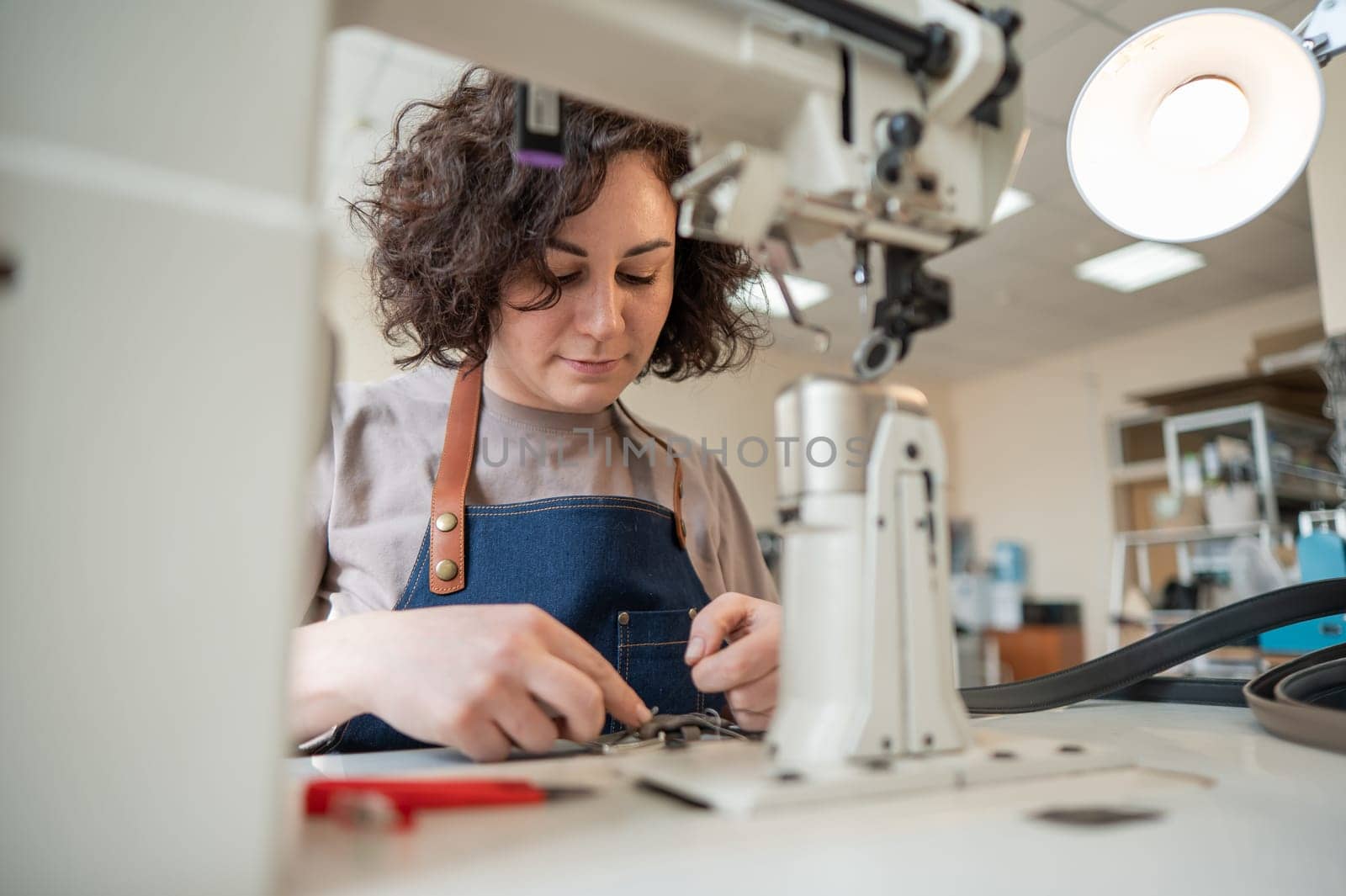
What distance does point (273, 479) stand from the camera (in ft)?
0.88

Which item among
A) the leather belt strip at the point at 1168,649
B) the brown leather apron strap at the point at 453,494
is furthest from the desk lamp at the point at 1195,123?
the brown leather apron strap at the point at 453,494

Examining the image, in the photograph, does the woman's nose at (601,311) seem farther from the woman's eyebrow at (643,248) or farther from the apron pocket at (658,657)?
the apron pocket at (658,657)

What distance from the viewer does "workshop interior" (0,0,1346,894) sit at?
0.81 feet

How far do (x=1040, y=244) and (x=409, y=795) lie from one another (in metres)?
4.46

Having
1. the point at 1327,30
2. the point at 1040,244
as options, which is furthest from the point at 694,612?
the point at 1040,244

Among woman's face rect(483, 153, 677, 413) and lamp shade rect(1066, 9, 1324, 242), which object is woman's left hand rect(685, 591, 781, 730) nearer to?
woman's face rect(483, 153, 677, 413)

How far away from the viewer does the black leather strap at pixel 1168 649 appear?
0.77 metres

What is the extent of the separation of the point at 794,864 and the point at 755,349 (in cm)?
111

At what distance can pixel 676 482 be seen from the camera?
3.47 feet

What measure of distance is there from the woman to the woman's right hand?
1.9 inches

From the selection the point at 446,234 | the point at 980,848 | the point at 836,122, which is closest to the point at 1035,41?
the point at 446,234

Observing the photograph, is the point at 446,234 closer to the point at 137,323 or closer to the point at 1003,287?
the point at 137,323

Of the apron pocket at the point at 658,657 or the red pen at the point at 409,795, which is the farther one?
the apron pocket at the point at 658,657

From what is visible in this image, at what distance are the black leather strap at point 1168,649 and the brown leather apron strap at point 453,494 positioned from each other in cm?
49
